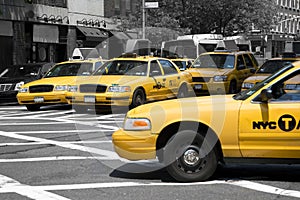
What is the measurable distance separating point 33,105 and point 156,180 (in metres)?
10.6

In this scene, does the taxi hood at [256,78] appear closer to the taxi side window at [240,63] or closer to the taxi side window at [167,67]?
the taxi side window at [167,67]

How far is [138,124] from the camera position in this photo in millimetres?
7508

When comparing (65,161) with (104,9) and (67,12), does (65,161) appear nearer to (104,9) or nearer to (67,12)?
(67,12)

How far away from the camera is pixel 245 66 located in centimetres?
2170

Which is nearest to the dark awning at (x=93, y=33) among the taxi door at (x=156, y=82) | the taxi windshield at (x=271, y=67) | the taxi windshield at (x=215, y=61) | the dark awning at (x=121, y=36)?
the dark awning at (x=121, y=36)

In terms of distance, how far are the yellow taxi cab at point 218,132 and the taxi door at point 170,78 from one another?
9.96m

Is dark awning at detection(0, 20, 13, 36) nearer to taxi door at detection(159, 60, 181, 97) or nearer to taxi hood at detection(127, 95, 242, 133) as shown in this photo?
taxi door at detection(159, 60, 181, 97)

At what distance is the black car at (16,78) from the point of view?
19.7m

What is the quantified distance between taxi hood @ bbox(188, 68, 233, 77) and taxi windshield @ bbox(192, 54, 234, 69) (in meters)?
0.43

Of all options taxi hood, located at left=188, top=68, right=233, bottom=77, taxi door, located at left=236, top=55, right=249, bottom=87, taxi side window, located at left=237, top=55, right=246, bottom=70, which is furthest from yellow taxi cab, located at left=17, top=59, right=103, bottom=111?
taxi side window, located at left=237, top=55, right=246, bottom=70

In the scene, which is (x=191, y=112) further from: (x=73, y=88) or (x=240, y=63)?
(x=240, y=63)

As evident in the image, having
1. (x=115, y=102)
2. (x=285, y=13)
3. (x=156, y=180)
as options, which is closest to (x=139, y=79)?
(x=115, y=102)

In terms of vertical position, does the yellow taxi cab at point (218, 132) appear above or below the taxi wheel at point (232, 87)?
above

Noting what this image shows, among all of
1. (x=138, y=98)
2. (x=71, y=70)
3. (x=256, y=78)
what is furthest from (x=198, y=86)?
(x=138, y=98)
